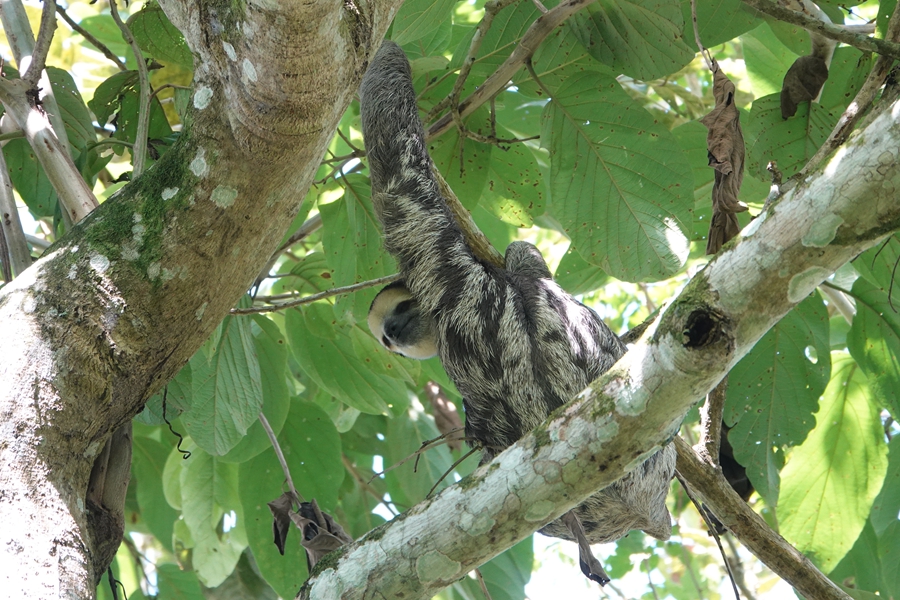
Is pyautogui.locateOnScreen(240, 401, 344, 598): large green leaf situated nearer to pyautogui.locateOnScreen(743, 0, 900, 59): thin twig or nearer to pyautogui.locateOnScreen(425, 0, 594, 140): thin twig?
pyautogui.locateOnScreen(425, 0, 594, 140): thin twig

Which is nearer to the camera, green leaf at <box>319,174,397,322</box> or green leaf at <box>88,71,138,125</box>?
green leaf at <box>88,71,138,125</box>

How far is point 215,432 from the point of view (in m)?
4.05

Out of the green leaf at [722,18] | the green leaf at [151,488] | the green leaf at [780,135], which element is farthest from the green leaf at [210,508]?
the green leaf at [722,18]

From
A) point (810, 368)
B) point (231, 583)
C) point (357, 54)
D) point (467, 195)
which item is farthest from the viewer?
point (231, 583)

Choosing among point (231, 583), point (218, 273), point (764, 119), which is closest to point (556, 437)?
point (218, 273)

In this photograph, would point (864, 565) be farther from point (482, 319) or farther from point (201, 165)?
point (201, 165)

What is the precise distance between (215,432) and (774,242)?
120 inches

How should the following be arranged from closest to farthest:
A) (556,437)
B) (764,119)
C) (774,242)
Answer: (774,242), (556,437), (764,119)

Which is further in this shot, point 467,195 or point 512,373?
point 467,195

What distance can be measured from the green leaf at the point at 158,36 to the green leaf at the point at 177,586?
10.2 ft

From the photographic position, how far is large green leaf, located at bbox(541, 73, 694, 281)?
3.67 metres

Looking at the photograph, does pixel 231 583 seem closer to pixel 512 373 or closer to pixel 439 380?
pixel 439 380

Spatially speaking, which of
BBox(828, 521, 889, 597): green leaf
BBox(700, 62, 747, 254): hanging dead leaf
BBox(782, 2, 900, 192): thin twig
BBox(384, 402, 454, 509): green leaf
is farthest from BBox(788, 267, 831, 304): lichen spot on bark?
BBox(828, 521, 889, 597): green leaf

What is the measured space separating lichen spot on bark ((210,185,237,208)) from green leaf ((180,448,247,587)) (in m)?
3.06
